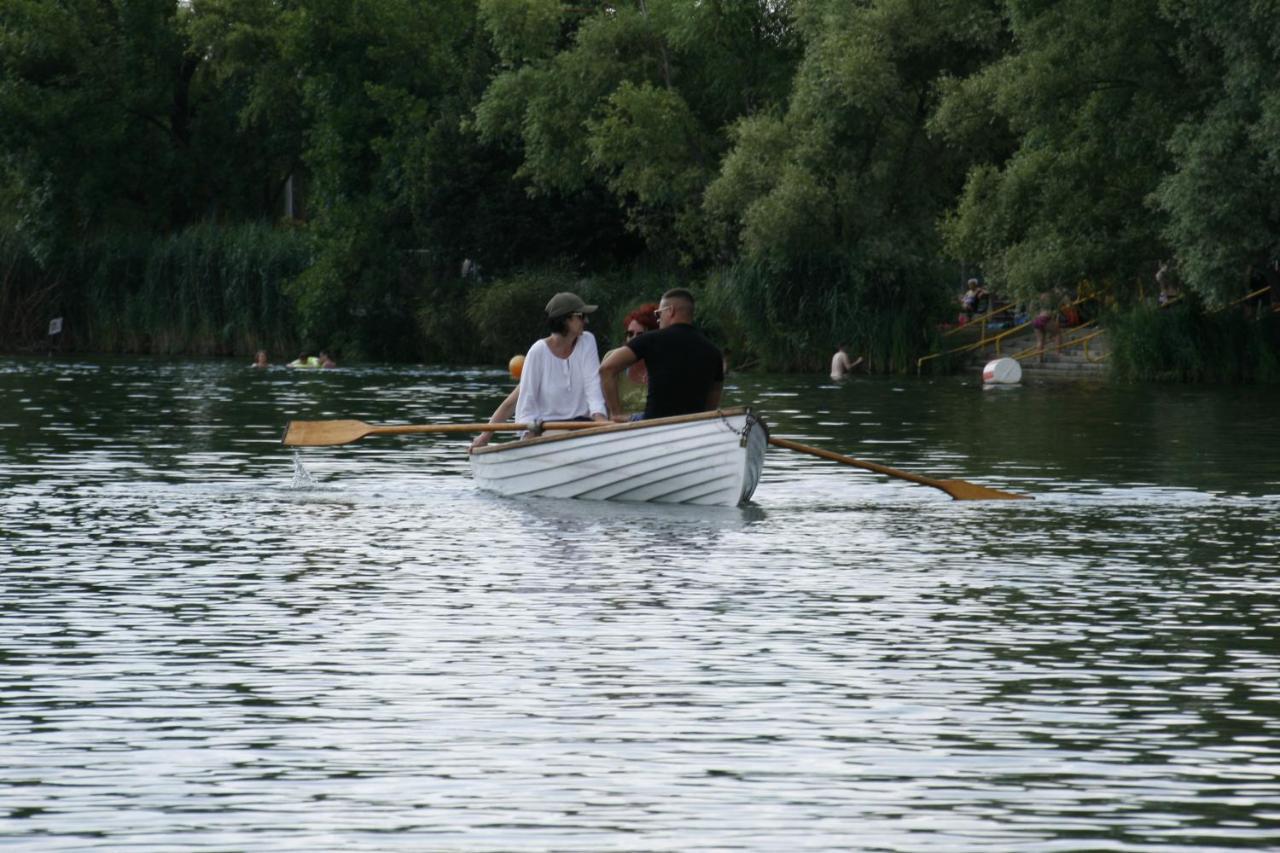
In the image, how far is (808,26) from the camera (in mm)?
55875

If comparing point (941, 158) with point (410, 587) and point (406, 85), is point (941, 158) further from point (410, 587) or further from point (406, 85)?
point (410, 587)

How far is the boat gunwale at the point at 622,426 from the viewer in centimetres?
1886

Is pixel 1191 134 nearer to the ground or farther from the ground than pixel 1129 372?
farther from the ground

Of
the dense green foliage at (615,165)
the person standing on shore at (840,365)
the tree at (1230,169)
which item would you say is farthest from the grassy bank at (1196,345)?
the person standing on shore at (840,365)

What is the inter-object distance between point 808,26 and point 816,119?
2.43 m

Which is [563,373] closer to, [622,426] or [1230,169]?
[622,426]

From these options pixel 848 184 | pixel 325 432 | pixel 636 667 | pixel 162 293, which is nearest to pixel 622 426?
pixel 325 432

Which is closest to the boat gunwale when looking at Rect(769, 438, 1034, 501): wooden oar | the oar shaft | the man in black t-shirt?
the man in black t-shirt

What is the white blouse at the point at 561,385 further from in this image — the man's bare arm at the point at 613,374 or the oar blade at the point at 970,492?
the oar blade at the point at 970,492

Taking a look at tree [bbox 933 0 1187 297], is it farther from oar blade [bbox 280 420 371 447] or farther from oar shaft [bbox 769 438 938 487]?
oar shaft [bbox 769 438 938 487]

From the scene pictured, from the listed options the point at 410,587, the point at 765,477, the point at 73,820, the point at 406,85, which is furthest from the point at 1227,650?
the point at 406,85

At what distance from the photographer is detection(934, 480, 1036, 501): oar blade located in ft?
66.9

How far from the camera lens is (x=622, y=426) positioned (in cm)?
1936

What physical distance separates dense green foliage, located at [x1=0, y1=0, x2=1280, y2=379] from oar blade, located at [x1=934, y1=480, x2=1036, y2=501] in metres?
21.4
